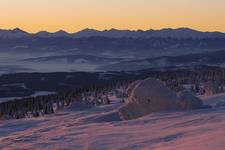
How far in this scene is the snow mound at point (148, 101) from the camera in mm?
21547

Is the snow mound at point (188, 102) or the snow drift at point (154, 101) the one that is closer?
the snow mound at point (188, 102)

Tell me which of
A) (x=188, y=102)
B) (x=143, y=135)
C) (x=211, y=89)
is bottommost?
(x=143, y=135)

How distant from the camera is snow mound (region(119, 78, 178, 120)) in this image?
21.5 m

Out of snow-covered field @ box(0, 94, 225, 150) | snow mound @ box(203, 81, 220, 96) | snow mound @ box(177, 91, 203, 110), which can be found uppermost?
snow mound @ box(203, 81, 220, 96)

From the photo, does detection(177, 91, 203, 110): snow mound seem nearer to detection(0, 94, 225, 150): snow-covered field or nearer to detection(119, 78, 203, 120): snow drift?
detection(119, 78, 203, 120): snow drift

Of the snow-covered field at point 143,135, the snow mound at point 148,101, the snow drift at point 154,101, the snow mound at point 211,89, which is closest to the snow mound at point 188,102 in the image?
the snow drift at point 154,101

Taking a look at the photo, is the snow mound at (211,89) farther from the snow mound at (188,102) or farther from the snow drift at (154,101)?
the snow mound at (188,102)

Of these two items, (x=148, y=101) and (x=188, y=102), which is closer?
(x=188, y=102)

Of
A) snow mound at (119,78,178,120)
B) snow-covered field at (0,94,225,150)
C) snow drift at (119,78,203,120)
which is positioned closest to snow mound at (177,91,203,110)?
snow drift at (119,78,203,120)

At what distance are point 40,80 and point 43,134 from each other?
81469mm

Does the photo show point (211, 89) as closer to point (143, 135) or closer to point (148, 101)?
point (148, 101)

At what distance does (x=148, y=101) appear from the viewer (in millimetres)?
21969

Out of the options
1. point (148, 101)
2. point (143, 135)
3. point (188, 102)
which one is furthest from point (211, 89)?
point (143, 135)

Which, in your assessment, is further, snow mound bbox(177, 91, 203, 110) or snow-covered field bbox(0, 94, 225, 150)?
snow mound bbox(177, 91, 203, 110)
